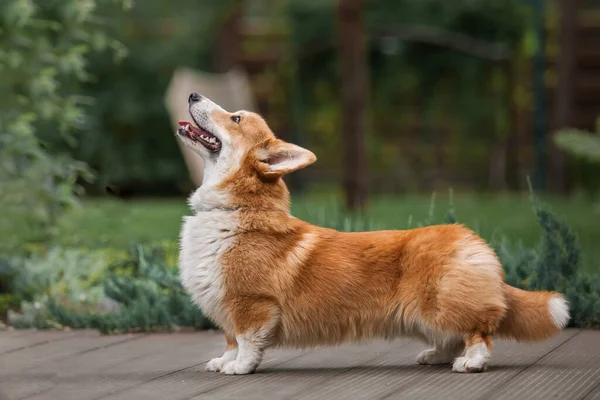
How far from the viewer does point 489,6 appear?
1148 cm

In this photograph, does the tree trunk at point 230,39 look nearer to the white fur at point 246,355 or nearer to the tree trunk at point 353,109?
the tree trunk at point 353,109

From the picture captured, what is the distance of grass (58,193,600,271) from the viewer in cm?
677

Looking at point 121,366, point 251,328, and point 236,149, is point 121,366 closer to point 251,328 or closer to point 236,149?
point 251,328

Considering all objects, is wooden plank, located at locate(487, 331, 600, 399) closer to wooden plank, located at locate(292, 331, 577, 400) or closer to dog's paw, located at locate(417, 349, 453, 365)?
wooden plank, located at locate(292, 331, 577, 400)

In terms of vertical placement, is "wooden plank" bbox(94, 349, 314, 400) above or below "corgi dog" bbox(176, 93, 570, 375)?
below

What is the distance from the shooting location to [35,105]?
6.02m

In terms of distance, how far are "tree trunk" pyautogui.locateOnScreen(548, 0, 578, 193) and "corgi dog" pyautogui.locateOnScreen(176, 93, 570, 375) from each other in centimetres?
772

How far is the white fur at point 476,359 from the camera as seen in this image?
141 inches

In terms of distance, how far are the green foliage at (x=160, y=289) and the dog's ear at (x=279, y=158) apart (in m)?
1.25

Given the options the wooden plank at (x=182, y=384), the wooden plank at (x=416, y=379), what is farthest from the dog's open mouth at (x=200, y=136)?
the wooden plank at (x=416, y=379)

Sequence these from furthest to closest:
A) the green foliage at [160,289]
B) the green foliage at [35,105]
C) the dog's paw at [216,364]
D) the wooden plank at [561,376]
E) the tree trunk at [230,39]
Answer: the tree trunk at [230,39]
the green foliage at [35,105]
the green foliage at [160,289]
the dog's paw at [216,364]
the wooden plank at [561,376]

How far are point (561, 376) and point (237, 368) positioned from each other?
1160 millimetres

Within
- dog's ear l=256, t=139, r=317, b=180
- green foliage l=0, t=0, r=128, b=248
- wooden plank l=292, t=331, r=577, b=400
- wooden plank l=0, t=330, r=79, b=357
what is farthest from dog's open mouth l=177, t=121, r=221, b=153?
green foliage l=0, t=0, r=128, b=248

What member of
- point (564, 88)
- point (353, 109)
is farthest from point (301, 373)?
point (564, 88)
